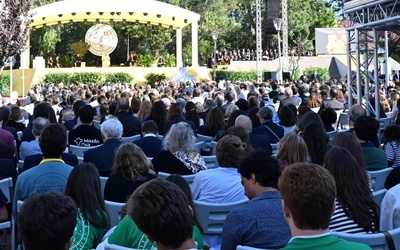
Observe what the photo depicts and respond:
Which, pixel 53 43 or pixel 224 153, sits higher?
pixel 53 43

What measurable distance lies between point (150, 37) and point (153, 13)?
46.2 feet

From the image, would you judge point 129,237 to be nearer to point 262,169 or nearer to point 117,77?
point 262,169

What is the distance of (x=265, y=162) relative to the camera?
386 centimetres

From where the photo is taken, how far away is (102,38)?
128ft

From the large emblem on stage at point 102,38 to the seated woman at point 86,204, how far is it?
35673 mm

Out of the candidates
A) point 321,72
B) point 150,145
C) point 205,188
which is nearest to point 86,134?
point 150,145

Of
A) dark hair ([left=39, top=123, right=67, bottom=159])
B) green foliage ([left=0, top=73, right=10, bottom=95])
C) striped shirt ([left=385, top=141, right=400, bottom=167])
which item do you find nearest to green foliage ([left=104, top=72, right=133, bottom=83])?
green foliage ([left=0, top=73, right=10, bottom=95])

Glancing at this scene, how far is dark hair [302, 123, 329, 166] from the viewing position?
6047 mm

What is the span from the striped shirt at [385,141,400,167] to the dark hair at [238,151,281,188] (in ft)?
11.1

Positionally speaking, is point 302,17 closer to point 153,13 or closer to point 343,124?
point 153,13

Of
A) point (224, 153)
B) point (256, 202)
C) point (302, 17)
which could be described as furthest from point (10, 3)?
point (302, 17)

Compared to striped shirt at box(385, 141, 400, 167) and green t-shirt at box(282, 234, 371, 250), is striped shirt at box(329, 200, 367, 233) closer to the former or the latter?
green t-shirt at box(282, 234, 371, 250)

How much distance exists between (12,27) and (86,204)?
58.4ft

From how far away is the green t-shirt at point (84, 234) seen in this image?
4004 millimetres
